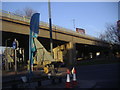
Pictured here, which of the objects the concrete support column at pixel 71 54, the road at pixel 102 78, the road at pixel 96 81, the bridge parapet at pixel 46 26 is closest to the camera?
the road at pixel 96 81

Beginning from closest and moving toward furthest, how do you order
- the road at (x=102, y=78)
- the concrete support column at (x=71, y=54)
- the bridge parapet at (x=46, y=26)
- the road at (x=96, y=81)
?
the road at (x=96, y=81) < the road at (x=102, y=78) < the bridge parapet at (x=46, y=26) < the concrete support column at (x=71, y=54)

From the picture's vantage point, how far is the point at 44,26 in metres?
39.3

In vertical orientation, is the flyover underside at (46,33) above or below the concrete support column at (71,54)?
above

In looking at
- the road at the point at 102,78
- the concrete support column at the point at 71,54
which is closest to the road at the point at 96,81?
the road at the point at 102,78

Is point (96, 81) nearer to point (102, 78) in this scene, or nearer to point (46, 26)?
point (102, 78)

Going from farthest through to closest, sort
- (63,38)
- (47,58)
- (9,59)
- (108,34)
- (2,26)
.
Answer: (108,34)
(63,38)
(9,59)
(2,26)
(47,58)

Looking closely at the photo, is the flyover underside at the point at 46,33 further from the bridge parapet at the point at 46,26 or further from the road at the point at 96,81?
the road at the point at 96,81

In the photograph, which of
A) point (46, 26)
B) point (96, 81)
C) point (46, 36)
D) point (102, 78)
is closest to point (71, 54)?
point (46, 36)

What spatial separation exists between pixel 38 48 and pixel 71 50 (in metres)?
39.7

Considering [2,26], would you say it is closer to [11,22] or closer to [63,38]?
[11,22]

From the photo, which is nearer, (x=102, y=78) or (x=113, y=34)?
(x=102, y=78)

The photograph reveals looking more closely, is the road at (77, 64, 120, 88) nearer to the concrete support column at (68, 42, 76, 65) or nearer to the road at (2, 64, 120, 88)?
the road at (2, 64, 120, 88)

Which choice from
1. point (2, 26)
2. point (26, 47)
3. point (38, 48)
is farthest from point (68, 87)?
point (26, 47)

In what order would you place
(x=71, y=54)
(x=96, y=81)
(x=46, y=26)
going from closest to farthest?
(x=96, y=81), (x=46, y=26), (x=71, y=54)
